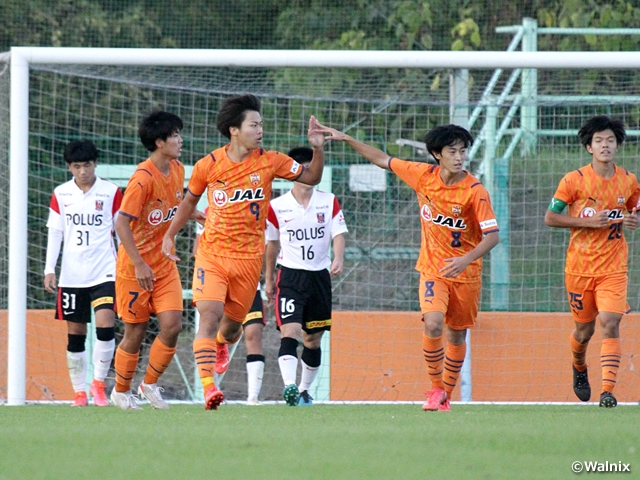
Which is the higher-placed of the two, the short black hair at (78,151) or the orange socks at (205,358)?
the short black hair at (78,151)

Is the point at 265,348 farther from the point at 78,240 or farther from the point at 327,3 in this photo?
the point at 327,3

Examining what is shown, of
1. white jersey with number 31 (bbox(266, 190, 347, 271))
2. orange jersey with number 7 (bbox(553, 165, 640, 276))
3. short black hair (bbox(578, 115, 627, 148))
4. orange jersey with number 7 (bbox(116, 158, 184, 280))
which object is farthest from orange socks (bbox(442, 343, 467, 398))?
orange jersey with number 7 (bbox(116, 158, 184, 280))

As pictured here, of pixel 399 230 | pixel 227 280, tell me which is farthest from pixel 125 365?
pixel 399 230

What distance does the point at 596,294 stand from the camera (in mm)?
8398

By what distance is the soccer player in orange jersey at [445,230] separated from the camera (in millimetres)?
7691

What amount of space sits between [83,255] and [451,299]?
3171 mm

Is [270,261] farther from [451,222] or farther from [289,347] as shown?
[451,222]

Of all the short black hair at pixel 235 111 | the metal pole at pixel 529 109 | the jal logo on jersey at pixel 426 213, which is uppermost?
the metal pole at pixel 529 109

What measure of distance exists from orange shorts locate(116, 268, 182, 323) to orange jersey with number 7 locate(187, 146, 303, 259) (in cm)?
42

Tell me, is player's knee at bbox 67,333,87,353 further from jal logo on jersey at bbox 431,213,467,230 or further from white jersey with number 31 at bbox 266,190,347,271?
jal logo on jersey at bbox 431,213,467,230

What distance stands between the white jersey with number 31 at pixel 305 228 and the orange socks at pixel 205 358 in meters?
2.13

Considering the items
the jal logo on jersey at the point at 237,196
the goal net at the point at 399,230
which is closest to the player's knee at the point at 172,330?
the jal logo on jersey at the point at 237,196

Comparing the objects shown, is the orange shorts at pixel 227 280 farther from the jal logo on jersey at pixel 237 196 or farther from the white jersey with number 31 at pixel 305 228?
the white jersey with number 31 at pixel 305 228

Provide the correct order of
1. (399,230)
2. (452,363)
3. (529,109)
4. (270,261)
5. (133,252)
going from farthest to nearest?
(529,109) → (399,230) → (270,261) → (452,363) → (133,252)
